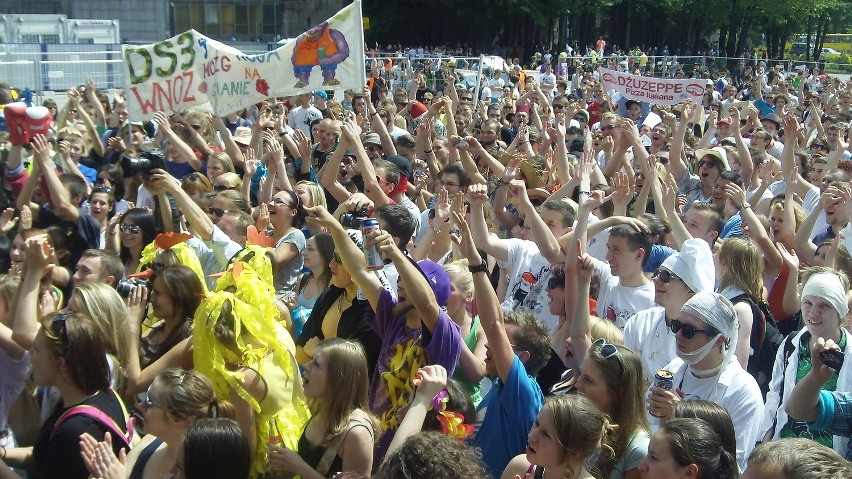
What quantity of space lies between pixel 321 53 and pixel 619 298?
5.92 m

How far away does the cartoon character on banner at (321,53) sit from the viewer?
10336 mm

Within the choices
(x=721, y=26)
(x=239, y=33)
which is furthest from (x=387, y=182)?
(x=721, y=26)

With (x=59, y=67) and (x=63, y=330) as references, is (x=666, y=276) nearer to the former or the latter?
(x=63, y=330)

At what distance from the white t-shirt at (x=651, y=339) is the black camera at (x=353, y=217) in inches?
59.9

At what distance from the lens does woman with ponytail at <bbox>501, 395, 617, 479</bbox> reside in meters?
3.32

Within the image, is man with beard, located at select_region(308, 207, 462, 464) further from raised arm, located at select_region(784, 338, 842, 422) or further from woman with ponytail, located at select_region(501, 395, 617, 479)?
raised arm, located at select_region(784, 338, 842, 422)

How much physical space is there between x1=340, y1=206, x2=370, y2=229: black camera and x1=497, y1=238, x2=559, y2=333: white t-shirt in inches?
37.3

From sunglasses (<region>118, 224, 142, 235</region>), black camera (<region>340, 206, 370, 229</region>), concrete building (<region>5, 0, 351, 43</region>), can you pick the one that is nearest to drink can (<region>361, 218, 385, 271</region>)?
black camera (<region>340, 206, 370, 229</region>)

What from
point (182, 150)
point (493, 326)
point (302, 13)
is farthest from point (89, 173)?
point (302, 13)

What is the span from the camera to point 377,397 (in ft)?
13.9

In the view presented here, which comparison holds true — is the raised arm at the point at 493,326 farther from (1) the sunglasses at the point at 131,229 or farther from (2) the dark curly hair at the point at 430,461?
(1) the sunglasses at the point at 131,229

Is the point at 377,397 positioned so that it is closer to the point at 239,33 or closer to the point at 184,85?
the point at 184,85

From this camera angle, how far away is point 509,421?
390cm

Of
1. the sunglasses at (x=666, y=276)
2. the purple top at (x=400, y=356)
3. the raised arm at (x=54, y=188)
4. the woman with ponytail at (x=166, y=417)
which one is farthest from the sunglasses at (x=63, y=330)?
the raised arm at (x=54, y=188)
